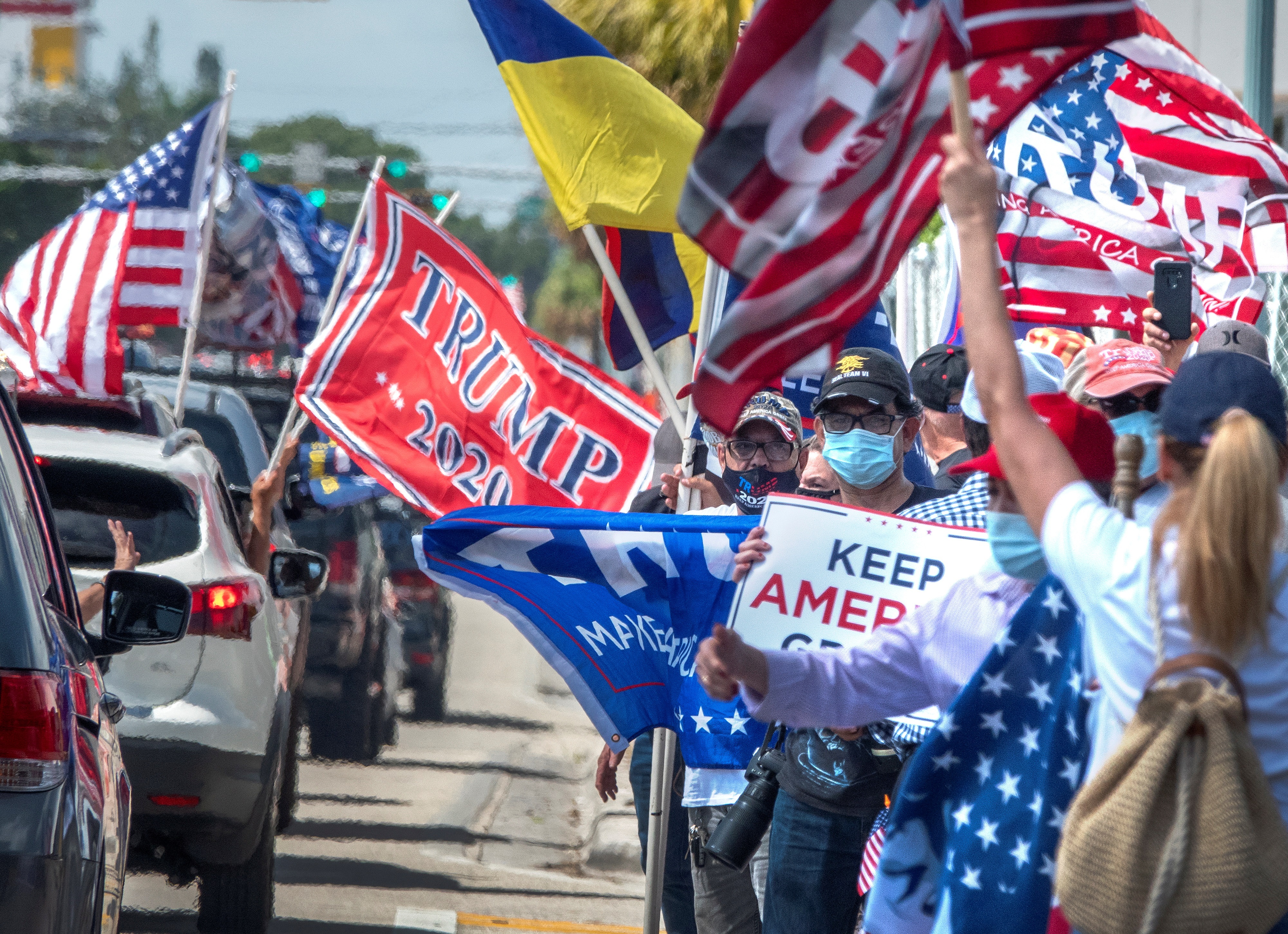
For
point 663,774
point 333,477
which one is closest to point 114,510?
point 663,774

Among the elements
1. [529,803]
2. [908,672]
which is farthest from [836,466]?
[529,803]

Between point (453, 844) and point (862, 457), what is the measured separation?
15.3 ft

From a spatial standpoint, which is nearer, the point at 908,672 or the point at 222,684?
the point at 908,672

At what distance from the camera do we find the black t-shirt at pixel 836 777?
4074mm

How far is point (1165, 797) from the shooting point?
220 centimetres

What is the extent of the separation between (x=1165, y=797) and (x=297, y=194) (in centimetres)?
1567

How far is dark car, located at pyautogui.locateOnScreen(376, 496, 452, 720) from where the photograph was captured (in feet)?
41.1

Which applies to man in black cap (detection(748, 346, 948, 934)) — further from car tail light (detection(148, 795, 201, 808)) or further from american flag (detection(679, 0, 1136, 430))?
car tail light (detection(148, 795, 201, 808))

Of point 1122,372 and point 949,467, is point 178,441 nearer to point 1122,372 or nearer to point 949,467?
point 949,467

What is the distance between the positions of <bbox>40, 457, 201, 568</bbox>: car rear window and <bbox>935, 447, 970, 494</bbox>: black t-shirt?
2.64 meters

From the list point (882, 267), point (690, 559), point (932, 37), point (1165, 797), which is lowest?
point (690, 559)

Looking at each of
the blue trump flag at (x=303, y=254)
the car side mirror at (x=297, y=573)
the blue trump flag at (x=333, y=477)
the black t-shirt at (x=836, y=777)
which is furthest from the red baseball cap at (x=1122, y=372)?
the blue trump flag at (x=303, y=254)

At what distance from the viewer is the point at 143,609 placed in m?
4.15

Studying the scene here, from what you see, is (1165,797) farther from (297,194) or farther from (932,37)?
(297,194)
